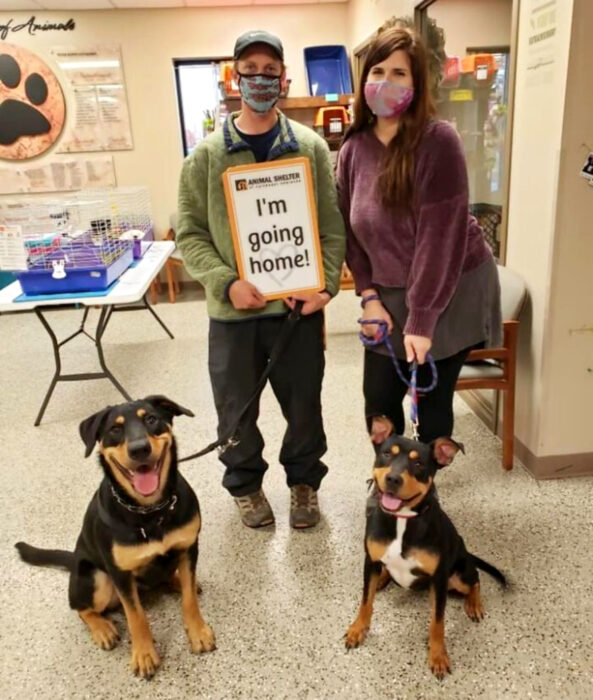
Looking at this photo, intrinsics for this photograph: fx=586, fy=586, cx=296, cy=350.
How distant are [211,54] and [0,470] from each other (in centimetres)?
445

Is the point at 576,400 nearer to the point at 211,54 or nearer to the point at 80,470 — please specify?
the point at 80,470

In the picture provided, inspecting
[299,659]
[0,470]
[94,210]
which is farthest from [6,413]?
[299,659]

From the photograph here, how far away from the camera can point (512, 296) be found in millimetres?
2451

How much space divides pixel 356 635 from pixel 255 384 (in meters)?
0.86

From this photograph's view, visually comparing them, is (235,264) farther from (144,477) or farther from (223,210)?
(144,477)

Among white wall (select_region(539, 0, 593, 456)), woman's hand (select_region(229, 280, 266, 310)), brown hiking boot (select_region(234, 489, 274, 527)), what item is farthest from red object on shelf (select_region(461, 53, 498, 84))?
brown hiking boot (select_region(234, 489, 274, 527))

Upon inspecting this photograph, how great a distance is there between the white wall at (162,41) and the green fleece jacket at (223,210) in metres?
4.27

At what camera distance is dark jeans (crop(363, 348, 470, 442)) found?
1.91m

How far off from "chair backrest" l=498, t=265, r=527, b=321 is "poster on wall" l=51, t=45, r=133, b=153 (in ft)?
14.7

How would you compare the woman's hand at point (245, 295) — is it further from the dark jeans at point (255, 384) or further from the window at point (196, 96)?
the window at point (196, 96)

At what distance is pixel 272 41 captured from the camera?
1771mm

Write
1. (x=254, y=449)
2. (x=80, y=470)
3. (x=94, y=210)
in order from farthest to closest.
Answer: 1. (x=94, y=210)
2. (x=80, y=470)
3. (x=254, y=449)

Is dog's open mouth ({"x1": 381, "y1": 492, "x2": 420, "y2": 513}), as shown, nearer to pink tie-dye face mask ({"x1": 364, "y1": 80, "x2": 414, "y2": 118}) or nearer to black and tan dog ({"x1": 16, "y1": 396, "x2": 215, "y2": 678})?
black and tan dog ({"x1": 16, "y1": 396, "x2": 215, "y2": 678})

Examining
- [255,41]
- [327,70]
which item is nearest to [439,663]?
[255,41]
